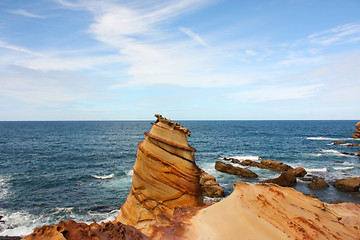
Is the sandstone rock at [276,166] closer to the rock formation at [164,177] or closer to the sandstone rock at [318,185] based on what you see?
the sandstone rock at [318,185]

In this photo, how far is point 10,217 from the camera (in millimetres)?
18031

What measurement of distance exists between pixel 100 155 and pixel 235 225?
42.0m

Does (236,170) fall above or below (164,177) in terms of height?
below

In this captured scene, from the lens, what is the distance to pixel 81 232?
15.2ft

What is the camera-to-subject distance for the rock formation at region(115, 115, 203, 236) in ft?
28.0

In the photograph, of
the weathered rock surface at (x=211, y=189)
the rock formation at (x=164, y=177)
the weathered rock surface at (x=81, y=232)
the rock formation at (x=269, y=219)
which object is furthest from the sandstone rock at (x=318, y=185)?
the weathered rock surface at (x=81, y=232)

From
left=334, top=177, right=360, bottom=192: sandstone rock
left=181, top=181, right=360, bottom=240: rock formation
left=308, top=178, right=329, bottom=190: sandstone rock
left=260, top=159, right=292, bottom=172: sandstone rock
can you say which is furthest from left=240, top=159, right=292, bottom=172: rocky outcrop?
left=181, top=181, right=360, bottom=240: rock formation

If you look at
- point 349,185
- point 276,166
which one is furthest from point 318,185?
point 276,166

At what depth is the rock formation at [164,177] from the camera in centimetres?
854

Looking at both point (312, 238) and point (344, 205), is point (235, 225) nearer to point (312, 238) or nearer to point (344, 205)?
point (312, 238)

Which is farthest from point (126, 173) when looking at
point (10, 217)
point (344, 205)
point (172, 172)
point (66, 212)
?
point (344, 205)

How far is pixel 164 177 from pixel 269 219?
3821mm

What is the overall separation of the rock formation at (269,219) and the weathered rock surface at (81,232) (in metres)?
1.55

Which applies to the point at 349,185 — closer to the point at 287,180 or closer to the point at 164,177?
the point at 287,180
